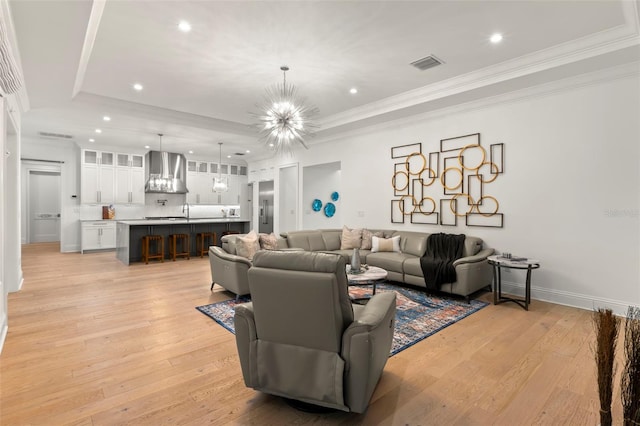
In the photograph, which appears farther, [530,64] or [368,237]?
[368,237]

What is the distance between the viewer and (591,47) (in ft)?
12.0

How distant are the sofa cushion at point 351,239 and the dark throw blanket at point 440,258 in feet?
4.69

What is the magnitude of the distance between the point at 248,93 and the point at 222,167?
6.55 metres

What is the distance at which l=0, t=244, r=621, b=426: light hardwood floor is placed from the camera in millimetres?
2045

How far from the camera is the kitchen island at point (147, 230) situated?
7.20 metres

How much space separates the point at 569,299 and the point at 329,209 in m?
5.99

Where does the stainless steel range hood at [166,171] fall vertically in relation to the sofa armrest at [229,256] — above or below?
above

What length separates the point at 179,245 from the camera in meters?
8.03

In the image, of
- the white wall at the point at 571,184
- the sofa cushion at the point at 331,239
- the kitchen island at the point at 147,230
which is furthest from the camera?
the kitchen island at the point at 147,230

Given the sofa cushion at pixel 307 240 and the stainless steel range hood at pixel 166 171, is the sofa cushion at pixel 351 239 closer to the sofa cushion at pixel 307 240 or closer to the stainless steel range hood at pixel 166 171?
the sofa cushion at pixel 307 240

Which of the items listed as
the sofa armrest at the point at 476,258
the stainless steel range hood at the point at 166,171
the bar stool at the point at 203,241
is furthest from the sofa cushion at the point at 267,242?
the stainless steel range hood at the point at 166,171

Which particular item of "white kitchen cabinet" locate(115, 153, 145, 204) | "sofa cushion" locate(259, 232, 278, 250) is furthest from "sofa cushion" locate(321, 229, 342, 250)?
"white kitchen cabinet" locate(115, 153, 145, 204)

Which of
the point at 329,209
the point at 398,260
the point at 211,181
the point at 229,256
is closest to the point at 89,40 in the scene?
the point at 229,256

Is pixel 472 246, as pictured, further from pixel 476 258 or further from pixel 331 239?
pixel 331 239
